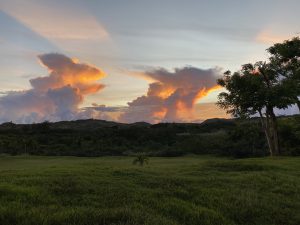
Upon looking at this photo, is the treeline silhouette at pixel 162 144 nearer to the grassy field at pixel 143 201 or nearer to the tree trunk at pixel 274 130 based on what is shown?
the tree trunk at pixel 274 130

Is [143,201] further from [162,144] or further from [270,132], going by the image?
[162,144]

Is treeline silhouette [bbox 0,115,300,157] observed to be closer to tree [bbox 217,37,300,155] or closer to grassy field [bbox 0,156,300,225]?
tree [bbox 217,37,300,155]

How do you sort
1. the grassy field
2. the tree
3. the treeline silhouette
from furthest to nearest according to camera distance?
1. the treeline silhouette
2. the tree
3. the grassy field

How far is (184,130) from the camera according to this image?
462 feet

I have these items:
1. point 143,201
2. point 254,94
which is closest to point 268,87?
point 254,94

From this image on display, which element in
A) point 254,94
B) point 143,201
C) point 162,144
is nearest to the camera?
point 143,201

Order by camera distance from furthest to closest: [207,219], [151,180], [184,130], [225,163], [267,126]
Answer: [184,130] → [267,126] → [225,163] → [151,180] → [207,219]

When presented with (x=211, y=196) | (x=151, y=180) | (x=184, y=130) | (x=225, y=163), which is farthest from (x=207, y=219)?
(x=184, y=130)

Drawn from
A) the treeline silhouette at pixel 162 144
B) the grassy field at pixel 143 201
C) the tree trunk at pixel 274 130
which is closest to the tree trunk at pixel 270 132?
the tree trunk at pixel 274 130

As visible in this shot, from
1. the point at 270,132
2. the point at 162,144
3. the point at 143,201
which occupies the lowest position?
the point at 143,201

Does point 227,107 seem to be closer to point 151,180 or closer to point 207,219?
point 151,180

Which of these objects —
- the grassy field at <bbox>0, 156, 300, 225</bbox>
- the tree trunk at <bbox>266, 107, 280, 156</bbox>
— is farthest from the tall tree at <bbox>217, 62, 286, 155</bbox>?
the grassy field at <bbox>0, 156, 300, 225</bbox>

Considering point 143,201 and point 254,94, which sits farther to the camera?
point 254,94

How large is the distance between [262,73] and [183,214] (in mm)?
48232
